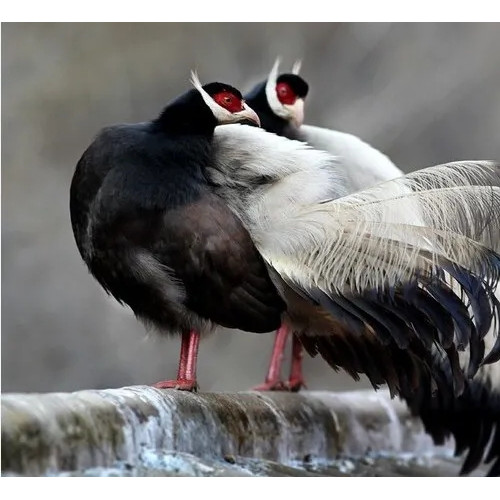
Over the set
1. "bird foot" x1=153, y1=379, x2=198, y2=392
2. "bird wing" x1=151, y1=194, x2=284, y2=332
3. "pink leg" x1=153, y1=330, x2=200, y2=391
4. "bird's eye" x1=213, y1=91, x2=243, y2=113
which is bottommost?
"bird foot" x1=153, y1=379, x2=198, y2=392

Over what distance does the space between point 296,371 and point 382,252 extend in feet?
2.87

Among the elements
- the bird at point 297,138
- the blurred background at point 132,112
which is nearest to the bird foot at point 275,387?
the bird at point 297,138

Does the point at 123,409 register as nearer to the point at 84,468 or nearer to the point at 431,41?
the point at 84,468

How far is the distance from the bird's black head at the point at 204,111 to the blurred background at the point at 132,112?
1.74 m

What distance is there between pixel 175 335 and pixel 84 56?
7.18ft

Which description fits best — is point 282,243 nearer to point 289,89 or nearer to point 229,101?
point 229,101

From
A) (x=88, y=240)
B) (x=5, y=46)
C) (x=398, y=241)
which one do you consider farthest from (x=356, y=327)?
(x=5, y=46)

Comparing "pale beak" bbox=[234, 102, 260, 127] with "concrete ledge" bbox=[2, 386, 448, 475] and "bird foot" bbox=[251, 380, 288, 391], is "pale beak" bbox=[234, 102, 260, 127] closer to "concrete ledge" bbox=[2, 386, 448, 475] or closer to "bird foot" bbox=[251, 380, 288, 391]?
"concrete ledge" bbox=[2, 386, 448, 475]

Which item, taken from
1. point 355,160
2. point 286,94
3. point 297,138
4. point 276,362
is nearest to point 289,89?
point 286,94

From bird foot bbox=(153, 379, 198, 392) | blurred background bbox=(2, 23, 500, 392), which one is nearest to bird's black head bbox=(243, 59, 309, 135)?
bird foot bbox=(153, 379, 198, 392)

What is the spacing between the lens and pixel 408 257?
196 cm

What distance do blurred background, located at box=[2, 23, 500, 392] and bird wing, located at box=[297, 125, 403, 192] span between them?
1349 millimetres

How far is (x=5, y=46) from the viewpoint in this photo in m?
3.69

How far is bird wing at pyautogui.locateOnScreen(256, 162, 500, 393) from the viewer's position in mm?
1952
